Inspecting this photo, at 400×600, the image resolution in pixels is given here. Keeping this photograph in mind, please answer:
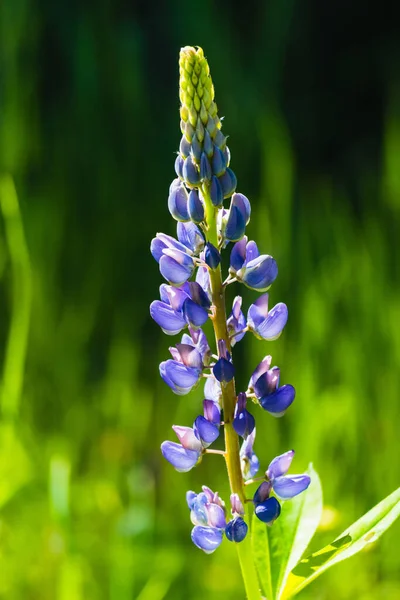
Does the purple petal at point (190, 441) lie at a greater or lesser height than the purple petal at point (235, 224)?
lesser

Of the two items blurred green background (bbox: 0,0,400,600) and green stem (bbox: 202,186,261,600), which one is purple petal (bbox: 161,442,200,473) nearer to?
green stem (bbox: 202,186,261,600)

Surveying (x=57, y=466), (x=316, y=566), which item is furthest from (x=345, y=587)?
(x=316, y=566)

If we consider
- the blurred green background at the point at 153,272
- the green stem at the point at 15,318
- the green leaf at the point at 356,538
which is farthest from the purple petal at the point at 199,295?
the green stem at the point at 15,318

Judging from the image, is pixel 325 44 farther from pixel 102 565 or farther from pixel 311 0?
pixel 102 565

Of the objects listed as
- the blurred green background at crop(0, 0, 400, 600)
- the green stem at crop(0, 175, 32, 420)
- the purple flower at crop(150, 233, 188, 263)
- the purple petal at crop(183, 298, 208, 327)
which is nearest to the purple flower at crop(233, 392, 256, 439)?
the purple petal at crop(183, 298, 208, 327)

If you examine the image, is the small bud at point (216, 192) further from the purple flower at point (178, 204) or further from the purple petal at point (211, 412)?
the purple petal at point (211, 412)

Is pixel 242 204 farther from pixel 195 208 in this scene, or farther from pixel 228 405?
pixel 228 405
